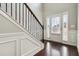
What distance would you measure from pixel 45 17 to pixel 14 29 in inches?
26.5

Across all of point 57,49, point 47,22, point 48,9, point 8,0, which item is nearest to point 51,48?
point 57,49

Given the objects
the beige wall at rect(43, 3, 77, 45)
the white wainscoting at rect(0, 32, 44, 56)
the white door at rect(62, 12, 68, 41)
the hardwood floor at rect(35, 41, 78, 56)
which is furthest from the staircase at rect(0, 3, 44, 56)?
the white door at rect(62, 12, 68, 41)

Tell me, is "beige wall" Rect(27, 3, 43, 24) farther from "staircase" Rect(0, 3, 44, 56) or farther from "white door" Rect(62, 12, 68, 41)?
"white door" Rect(62, 12, 68, 41)

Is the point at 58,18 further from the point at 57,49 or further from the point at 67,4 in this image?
the point at 57,49

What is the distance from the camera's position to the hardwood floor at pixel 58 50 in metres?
1.76

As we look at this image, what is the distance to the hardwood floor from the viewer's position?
176cm

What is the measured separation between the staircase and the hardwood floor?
0.17m

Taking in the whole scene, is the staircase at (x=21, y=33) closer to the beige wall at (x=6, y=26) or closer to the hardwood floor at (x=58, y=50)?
the beige wall at (x=6, y=26)

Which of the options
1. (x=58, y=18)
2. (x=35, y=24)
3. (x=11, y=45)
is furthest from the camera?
(x=35, y=24)

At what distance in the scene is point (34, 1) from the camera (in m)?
1.58

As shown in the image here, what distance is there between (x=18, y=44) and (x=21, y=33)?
218 millimetres

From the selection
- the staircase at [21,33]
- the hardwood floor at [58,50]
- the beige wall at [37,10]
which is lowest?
the hardwood floor at [58,50]

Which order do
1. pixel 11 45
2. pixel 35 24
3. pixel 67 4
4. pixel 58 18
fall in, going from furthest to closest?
pixel 35 24 → pixel 58 18 → pixel 67 4 → pixel 11 45

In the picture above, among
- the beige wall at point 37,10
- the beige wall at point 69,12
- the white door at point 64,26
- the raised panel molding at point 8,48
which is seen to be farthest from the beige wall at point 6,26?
the white door at point 64,26
